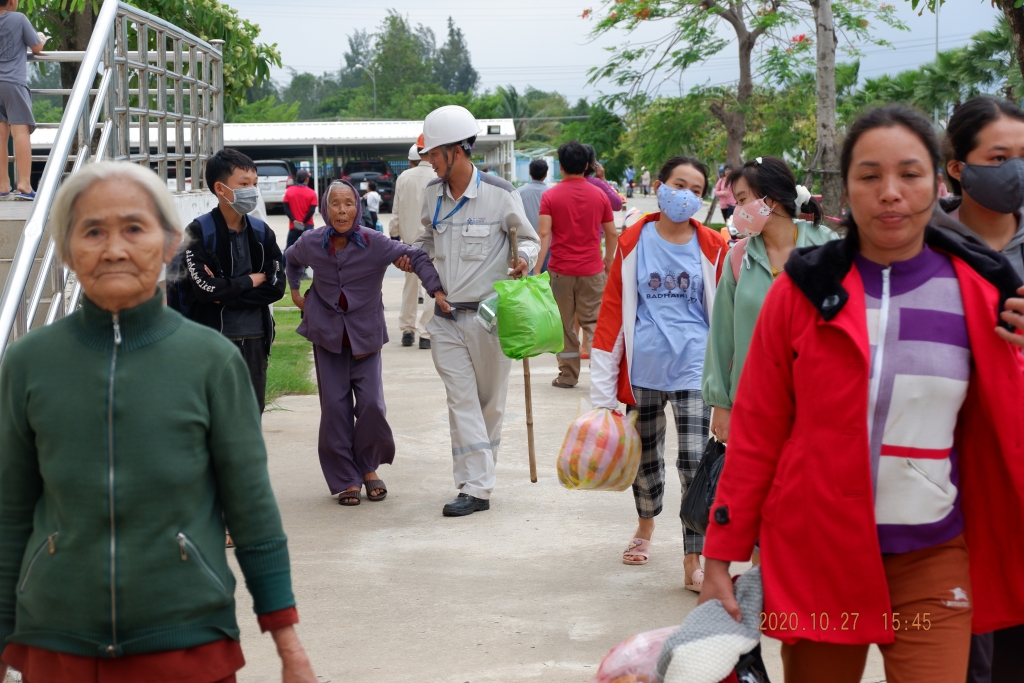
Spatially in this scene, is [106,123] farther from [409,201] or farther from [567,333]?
[567,333]

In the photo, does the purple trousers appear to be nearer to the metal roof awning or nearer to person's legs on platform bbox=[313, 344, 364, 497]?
person's legs on platform bbox=[313, 344, 364, 497]

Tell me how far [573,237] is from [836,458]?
8.01 m

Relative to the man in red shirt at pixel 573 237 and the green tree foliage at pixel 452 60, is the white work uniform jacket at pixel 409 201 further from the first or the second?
the green tree foliage at pixel 452 60

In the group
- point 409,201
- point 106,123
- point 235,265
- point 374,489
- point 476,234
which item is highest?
point 106,123

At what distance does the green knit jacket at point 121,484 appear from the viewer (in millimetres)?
2314

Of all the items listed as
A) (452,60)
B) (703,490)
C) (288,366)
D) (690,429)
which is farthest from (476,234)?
(452,60)

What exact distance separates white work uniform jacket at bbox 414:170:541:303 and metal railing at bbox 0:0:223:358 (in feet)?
6.25

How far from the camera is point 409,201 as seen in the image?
11.1 meters

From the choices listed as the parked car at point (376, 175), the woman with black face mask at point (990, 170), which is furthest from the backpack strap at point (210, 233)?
the parked car at point (376, 175)

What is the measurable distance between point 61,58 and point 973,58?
25.6 metres

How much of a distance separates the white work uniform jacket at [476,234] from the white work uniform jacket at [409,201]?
4252 millimetres

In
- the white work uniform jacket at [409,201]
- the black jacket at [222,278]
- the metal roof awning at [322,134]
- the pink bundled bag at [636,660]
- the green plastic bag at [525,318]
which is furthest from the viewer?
the metal roof awning at [322,134]

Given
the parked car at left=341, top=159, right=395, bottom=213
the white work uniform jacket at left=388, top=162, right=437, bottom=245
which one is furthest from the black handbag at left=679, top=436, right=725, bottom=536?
the parked car at left=341, top=159, right=395, bottom=213

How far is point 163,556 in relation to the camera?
2.34m
